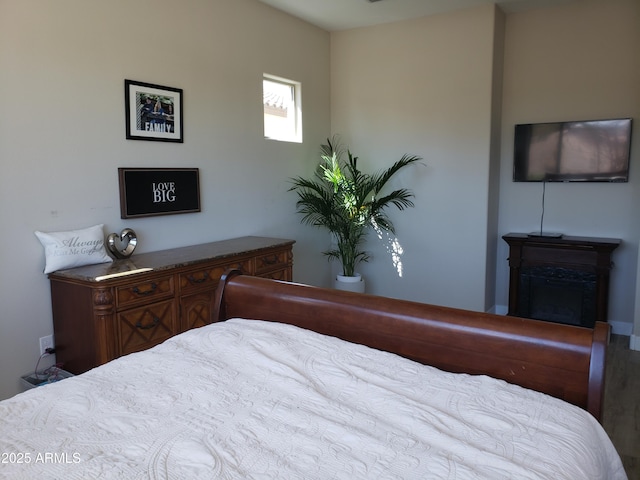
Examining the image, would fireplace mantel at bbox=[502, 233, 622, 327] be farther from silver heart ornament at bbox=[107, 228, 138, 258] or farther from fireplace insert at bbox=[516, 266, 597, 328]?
silver heart ornament at bbox=[107, 228, 138, 258]

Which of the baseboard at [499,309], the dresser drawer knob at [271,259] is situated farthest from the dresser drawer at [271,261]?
the baseboard at [499,309]

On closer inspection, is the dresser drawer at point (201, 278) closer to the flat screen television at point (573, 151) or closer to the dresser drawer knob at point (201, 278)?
the dresser drawer knob at point (201, 278)

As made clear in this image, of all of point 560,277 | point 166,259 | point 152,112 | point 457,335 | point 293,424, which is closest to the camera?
point 293,424

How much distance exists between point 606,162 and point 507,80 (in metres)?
1.14

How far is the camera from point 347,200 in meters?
4.55

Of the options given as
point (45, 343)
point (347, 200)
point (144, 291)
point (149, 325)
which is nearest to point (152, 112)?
point (144, 291)

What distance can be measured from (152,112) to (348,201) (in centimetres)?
194

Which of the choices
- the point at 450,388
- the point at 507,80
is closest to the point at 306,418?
the point at 450,388

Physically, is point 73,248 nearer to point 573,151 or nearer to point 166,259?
point 166,259

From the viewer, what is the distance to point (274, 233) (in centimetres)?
446

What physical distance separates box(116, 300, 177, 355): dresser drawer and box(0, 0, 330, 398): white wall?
0.53m

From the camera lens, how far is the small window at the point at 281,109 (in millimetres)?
4355

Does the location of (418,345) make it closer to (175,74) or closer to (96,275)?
(96,275)

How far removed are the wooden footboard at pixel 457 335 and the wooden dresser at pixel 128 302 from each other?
72 centimetres
